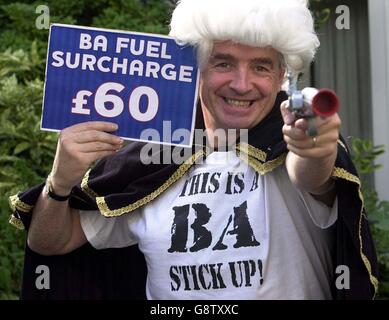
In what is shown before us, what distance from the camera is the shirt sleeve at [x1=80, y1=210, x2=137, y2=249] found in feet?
10.1

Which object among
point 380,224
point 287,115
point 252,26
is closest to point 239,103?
point 252,26

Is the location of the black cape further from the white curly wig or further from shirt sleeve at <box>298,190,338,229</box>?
the white curly wig

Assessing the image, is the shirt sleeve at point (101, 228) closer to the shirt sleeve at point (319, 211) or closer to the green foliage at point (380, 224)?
the shirt sleeve at point (319, 211)

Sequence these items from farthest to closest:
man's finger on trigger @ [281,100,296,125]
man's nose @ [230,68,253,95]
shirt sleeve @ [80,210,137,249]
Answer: shirt sleeve @ [80,210,137,249], man's nose @ [230,68,253,95], man's finger on trigger @ [281,100,296,125]

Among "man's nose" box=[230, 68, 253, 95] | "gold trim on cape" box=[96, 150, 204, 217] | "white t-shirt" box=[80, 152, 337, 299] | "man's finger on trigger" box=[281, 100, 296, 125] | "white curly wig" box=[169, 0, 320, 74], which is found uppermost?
"white curly wig" box=[169, 0, 320, 74]

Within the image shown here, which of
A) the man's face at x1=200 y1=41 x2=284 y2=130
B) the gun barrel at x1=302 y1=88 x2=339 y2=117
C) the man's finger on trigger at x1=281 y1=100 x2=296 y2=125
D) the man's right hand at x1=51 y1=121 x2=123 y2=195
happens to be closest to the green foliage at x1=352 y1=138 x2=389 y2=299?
the man's face at x1=200 y1=41 x2=284 y2=130

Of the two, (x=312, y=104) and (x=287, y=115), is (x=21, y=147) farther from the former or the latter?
(x=312, y=104)

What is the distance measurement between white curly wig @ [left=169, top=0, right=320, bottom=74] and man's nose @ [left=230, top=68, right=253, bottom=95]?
0.28 ft

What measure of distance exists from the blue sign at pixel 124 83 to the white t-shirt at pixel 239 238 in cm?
19

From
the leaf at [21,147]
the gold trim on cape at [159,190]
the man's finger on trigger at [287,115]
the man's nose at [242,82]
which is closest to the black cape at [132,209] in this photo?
the gold trim on cape at [159,190]

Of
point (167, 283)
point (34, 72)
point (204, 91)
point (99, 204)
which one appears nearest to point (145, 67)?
point (204, 91)

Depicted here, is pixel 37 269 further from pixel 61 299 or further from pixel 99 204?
pixel 99 204

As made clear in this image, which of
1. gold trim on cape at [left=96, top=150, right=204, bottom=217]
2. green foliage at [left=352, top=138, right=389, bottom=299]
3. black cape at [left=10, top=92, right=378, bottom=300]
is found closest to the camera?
black cape at [left=10, top=92, right=378, bottom=300]

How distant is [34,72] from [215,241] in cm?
272
